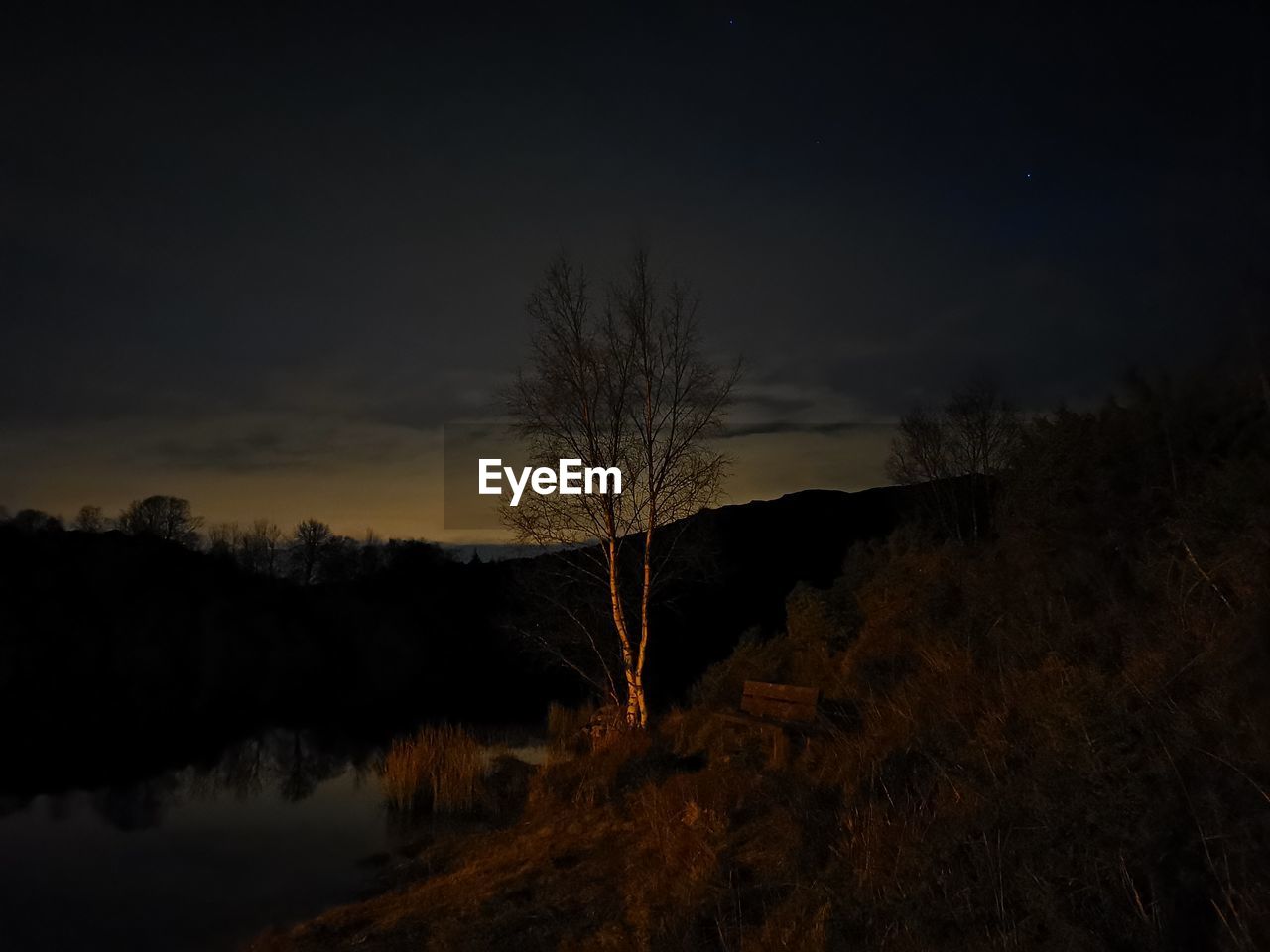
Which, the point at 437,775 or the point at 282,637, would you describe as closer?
the point at 437,775

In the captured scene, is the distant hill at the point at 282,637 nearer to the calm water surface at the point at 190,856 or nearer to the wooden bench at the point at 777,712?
the calm water surface at the point at 190,856

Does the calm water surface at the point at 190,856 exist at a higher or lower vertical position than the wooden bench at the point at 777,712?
lower

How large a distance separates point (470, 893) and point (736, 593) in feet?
160

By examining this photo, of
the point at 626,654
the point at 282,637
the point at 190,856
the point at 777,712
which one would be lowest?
the point at 190,856

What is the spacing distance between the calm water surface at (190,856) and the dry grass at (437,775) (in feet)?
1.70

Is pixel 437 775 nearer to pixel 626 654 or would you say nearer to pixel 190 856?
pixel 190 856

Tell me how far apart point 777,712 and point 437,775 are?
322 inches

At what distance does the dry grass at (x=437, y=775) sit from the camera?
16.1 metres

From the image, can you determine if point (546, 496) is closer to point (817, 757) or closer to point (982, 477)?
point (817, 757)

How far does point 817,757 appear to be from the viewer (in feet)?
31.4

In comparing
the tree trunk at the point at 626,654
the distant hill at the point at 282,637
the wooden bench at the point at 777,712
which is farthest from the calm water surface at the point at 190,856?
the wooden bench at the point at 777,712

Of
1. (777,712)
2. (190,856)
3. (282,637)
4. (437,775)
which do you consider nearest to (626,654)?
(777,712)

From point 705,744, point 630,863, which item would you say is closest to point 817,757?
point 630,863

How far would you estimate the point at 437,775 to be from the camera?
54.6 feet
